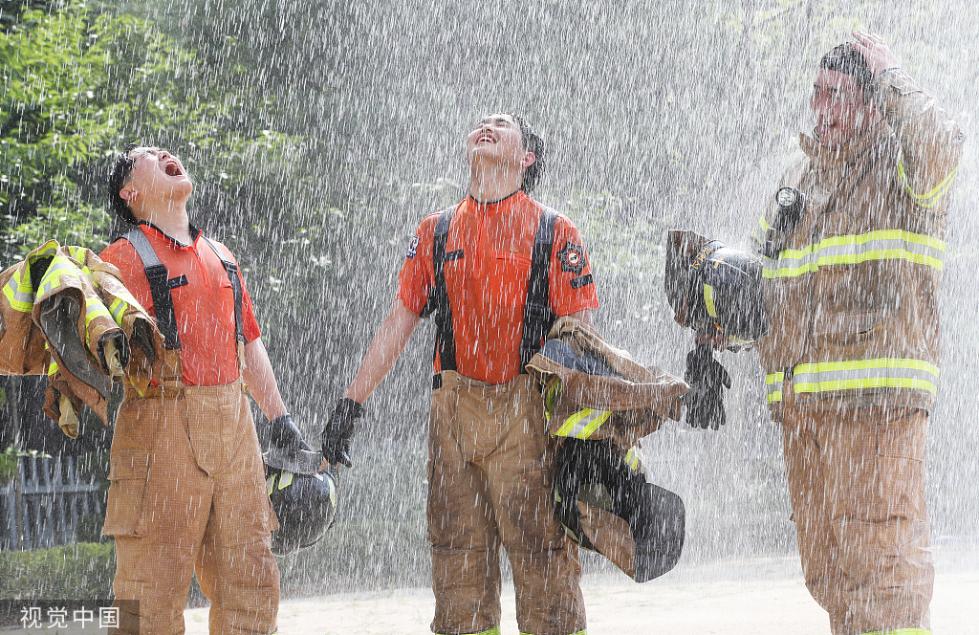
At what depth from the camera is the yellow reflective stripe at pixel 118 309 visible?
3740 mm

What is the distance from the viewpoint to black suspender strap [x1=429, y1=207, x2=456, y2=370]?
13.5 feet

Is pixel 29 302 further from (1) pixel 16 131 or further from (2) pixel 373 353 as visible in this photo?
(1) pixel 16 131

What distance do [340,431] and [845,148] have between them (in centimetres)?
190

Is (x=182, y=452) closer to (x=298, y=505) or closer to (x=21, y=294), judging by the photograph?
(x=298, y=505)

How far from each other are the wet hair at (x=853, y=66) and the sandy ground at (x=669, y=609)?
364cm

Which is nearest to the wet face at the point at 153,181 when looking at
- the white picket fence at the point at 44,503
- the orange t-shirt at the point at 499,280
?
the orange t-shirt at the point at 499,280

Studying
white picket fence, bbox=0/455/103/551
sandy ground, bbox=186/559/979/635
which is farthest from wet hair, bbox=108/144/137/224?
white picket fence, bbox=0/455/103/551

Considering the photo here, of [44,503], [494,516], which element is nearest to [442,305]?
[494,516]

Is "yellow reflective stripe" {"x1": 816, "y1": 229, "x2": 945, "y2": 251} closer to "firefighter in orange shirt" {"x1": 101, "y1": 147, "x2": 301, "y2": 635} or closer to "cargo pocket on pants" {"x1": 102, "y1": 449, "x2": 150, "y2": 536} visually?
"firefighter in orange shirt" {"x1": 101, "y1": 147, "x2": 301, "y2": 635}

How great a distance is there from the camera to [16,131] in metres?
8.69

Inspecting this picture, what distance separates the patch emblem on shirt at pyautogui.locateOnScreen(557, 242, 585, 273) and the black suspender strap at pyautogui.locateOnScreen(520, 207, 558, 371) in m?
0.05

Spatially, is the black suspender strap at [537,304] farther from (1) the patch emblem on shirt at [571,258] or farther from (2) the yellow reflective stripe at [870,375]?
(2) the yellow reflective stripe at [870,375]

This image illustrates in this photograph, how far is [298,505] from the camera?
4230mm

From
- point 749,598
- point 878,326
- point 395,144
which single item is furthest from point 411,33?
point 878,326
